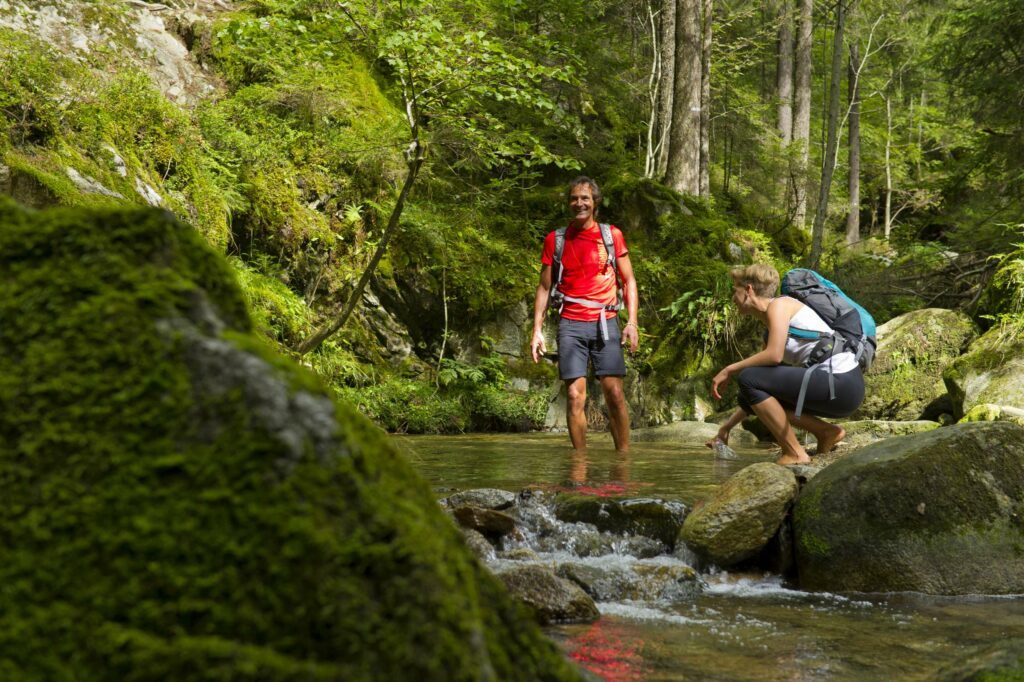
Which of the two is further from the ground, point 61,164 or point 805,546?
point 61,164

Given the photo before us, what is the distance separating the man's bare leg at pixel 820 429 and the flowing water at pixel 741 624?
1.20 meters

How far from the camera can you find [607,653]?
3.27 metres

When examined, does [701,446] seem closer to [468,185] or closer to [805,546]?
[805,546]

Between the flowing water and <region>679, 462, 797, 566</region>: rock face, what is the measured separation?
13cm

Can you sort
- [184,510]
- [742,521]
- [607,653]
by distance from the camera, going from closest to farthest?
[184,510]
[607,653]
[742,521]

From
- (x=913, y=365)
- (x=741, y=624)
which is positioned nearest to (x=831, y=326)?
(x=741, y=624)

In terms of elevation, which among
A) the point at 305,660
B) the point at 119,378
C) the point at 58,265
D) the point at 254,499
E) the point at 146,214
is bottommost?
the point at 305,660

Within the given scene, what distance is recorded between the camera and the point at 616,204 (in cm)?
1565

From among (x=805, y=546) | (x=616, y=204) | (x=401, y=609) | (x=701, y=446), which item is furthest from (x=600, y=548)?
(x=616, y=204)

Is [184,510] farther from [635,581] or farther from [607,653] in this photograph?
[635,581]

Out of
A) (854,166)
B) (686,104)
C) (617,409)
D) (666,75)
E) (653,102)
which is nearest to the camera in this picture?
(617,409)

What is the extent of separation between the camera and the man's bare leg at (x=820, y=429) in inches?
265

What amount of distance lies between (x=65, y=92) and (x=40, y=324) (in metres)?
8.48

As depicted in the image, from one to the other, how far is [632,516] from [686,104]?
12599mm
